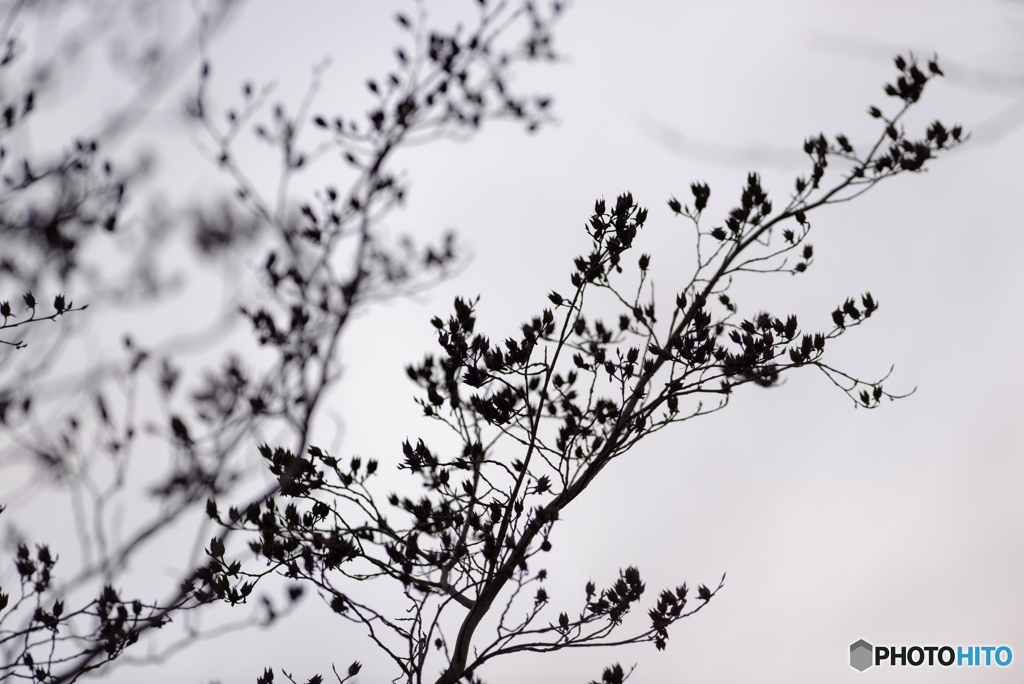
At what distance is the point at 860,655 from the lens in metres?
4.80

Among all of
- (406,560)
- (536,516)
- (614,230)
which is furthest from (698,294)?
(406,560)

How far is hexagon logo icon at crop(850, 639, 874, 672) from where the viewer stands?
477 centimetres

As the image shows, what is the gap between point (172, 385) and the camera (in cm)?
→ 464

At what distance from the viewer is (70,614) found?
3.02m

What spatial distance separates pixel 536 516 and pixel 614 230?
1.23 metres

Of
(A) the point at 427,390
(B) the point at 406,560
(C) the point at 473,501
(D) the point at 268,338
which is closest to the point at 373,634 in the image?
(B) the point at 406,560

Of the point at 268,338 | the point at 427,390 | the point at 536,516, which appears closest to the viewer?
the point at 536,516

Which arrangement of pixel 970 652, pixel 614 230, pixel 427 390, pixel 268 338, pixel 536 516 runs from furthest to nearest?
pixel 970 652, pixel 268 338, pixel 427 390, pixel 536 516, pixel 614 230

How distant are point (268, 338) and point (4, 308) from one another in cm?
186

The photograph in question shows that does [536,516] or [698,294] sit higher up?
[698,294]

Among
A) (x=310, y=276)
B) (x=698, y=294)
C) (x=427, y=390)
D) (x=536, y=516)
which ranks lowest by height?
(x=536, y=516)

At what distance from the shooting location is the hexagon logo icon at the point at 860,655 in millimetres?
4766

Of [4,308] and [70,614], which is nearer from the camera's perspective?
[4,308]

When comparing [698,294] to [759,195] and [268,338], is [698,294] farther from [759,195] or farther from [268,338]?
[268,338]
